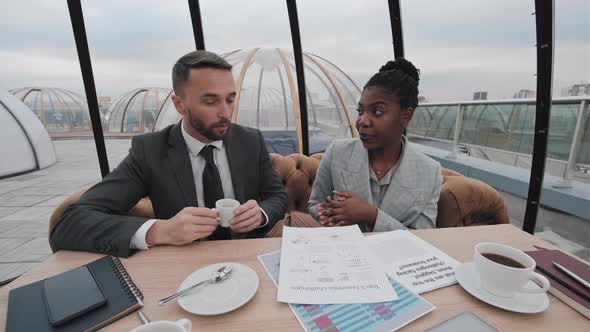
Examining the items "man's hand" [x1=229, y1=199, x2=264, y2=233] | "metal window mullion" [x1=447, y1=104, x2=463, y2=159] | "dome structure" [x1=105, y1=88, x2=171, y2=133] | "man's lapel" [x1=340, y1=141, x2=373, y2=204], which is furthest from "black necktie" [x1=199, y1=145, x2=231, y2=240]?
"dome structure" [x1=105, y1=88, x2=171, y2=133]

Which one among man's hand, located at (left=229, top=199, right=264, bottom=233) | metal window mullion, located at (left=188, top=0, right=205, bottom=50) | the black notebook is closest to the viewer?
the black notebook

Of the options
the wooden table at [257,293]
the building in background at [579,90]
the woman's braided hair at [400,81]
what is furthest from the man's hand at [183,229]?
the building in background at [579,90]

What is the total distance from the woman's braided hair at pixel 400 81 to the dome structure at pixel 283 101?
10.1ft

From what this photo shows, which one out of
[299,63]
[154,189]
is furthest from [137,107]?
[154,189]

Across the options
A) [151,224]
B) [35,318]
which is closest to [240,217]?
[151,224]

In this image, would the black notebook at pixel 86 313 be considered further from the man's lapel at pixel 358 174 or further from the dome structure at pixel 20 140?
the dome structure at pixel 20 140

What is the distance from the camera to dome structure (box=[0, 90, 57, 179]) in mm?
6211

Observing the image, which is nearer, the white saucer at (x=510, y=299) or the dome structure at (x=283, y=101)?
the white saucer at (x=510, y=299)

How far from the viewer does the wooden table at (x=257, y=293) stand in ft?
2.03

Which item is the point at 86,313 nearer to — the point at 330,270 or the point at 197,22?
the point at 330,270

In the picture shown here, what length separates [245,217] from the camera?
1096 millimetres

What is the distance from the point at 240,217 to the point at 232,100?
0.71 metres

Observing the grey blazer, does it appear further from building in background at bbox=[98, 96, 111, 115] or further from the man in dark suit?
building in background at bbox=[98, 96, 111, 115]

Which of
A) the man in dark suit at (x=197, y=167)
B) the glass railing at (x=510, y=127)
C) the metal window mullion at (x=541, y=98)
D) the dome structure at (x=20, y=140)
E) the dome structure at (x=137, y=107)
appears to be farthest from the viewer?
the dome structure at (x=137, y=107)
